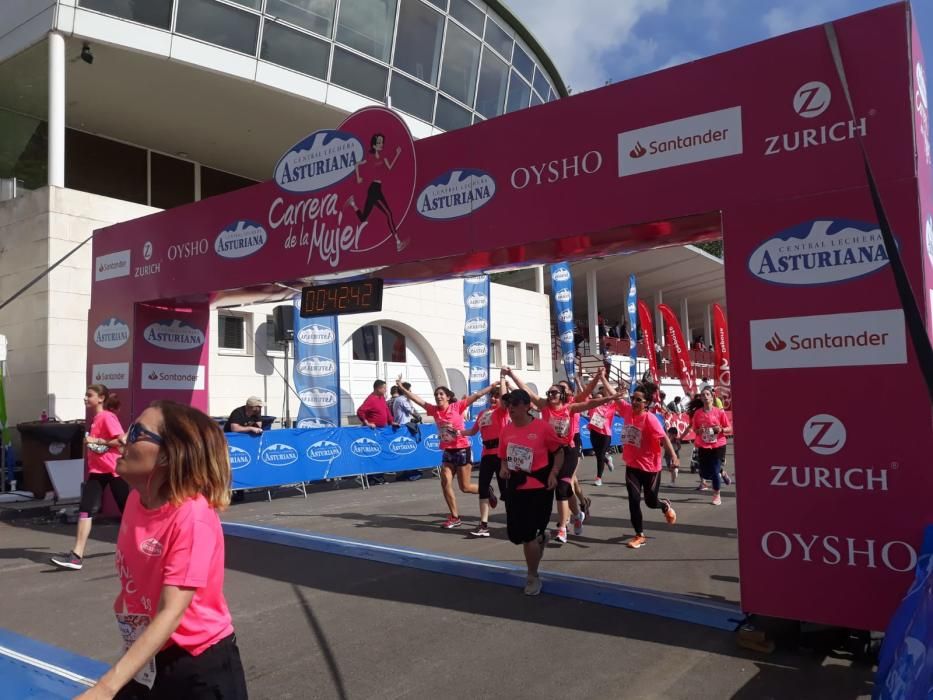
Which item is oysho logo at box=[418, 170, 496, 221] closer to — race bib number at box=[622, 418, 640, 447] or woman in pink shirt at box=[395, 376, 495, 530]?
woman in pink shirt at box=[395, 376, 495, 530]

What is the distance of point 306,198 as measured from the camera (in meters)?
8.20

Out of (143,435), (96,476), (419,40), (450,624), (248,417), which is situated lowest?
(450,624)

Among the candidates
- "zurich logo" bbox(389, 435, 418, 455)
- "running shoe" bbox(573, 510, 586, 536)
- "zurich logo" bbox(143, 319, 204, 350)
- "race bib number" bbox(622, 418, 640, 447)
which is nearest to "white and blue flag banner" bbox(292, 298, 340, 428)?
"zurich logo" bbox(389, 435, 418, 455)

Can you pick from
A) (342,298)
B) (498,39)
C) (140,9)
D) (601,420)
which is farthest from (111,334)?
(498,39)

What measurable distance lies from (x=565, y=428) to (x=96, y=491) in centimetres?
532

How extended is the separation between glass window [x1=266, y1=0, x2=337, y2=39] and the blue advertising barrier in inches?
376

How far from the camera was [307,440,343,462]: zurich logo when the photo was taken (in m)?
13.1

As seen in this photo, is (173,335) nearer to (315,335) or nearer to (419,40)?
(315,335)

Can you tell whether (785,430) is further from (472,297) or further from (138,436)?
(472,297)

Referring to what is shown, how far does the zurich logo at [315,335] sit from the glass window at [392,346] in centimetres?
530

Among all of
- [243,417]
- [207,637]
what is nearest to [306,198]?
[243,417]

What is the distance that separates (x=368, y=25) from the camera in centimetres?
1758

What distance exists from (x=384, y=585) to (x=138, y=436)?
456 centimetres

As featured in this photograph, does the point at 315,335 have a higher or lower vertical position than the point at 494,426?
higher
